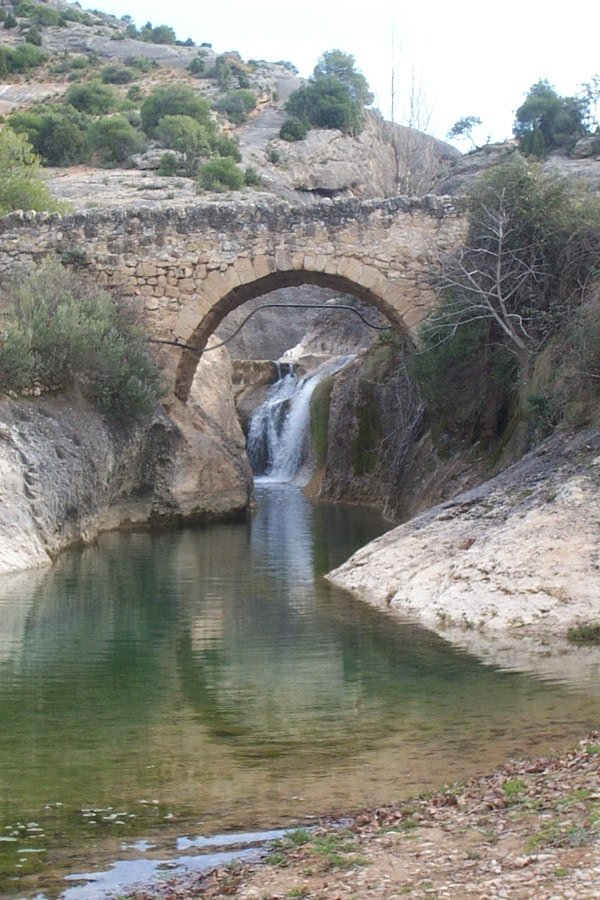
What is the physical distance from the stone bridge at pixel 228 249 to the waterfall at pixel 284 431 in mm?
9756

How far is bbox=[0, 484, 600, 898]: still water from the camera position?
5.96 meters

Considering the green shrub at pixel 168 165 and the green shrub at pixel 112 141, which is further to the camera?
the green shrub at pixel 112 141

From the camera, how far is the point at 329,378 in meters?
31.3

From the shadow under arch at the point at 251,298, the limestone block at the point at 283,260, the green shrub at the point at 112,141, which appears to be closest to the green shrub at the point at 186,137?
the green shrub at the point at 112,141

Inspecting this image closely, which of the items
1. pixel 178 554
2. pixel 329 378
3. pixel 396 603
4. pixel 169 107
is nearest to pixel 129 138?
pixel 169 107

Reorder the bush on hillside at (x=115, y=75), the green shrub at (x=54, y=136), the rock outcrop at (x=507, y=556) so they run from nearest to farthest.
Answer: the rock outcrop at (x=507, y=556), the green shrub at (x=54, y=136), the bush on hillside at (x=115, y=75)

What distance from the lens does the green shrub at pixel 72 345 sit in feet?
56.5

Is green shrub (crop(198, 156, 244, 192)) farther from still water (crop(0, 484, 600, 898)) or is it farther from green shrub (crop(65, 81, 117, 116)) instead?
still water (crop(0, 484, 600, 898))

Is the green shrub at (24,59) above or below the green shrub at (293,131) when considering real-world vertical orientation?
above

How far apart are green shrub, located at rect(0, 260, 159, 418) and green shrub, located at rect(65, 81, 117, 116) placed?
43.7 m

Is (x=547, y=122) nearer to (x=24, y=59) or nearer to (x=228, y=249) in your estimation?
(x=24, y=59)

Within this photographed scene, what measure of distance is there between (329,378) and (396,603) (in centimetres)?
1980

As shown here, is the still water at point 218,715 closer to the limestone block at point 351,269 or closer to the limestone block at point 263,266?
the limestone block at point 263,266

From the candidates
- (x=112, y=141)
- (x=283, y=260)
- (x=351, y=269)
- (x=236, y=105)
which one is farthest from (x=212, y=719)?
(x=236, y=105)
